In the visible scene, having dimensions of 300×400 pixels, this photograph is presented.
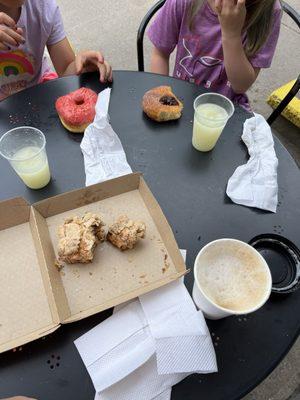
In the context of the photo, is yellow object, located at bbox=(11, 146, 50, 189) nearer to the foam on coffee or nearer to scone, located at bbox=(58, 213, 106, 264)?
scone, located at bbox=(58, 213, 106, 264)

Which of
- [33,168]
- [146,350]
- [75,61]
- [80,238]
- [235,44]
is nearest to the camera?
[146,350]

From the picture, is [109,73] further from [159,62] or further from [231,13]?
[231,13]

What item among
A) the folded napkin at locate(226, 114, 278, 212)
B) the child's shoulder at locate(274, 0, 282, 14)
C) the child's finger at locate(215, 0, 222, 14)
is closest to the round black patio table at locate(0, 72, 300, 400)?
the folded napkin at locate(226, 114, 278, 212)

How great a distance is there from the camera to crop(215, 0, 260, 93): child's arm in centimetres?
107

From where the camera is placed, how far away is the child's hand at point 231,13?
1061mm

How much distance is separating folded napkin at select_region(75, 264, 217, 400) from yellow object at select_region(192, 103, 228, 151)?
1.71 feet

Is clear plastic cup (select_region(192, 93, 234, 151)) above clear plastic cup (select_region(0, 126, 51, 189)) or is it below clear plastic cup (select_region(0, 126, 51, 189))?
above

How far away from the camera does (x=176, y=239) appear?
0.90m

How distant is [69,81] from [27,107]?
202 mm

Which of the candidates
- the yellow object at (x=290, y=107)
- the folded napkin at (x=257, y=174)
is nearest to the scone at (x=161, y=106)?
the folded napkin at (x=257, y=174)

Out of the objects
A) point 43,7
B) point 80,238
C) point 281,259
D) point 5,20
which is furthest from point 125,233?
point 43,7

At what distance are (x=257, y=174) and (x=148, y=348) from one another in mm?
622

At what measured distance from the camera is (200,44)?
1.40 meters

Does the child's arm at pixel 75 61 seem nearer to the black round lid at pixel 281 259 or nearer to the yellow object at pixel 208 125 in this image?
the yellow object at pixel 208 125
